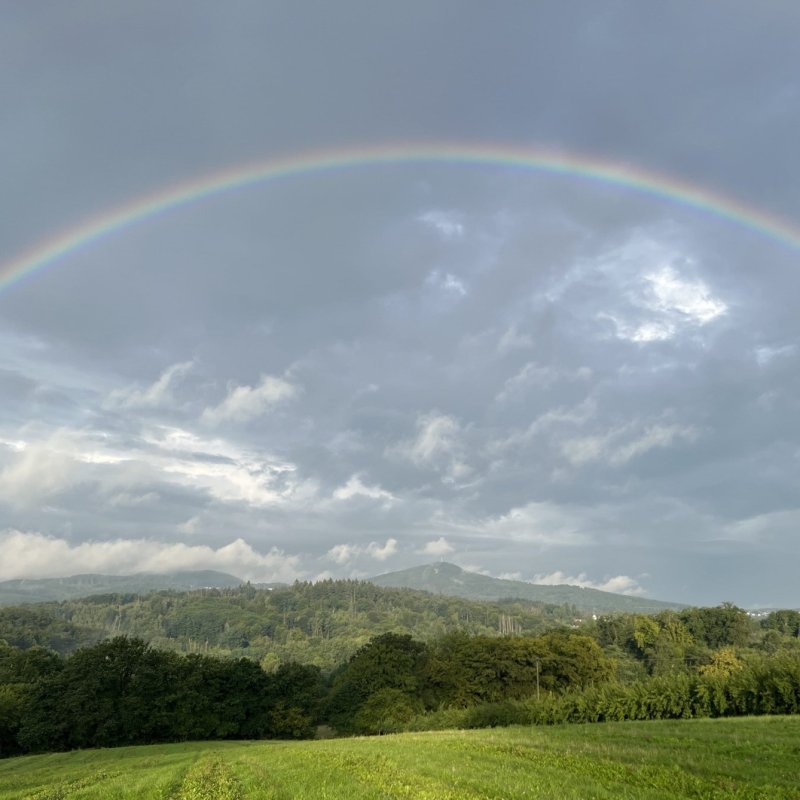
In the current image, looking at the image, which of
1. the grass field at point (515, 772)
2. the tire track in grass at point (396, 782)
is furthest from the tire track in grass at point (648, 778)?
the tire track in grass at point (396, 782)

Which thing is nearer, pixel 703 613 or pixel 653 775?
pixel 653 775

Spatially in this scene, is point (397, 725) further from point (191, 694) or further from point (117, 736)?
point (117, 736)

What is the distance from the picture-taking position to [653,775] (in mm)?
14688

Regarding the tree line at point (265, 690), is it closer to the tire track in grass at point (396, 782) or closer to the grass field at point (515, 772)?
the grass field at point (515, 772)

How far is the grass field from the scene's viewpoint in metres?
13.5

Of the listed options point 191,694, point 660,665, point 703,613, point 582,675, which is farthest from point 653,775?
point 703,613

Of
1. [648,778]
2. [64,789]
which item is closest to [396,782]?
[648,778]

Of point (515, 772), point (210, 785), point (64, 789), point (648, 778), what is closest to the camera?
point (648, 778)

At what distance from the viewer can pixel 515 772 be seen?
16.1 metres

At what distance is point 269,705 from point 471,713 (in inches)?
1740

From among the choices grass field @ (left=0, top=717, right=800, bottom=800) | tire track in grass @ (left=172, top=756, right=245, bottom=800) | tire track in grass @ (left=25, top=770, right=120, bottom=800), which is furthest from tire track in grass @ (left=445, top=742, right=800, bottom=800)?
tire track in grass @ (left=25, top=770, right=120, bottom=800)

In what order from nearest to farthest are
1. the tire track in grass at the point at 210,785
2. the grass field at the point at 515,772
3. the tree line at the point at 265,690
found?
the grass field at the point at 515,772 < the tire track in grass at the point at 210,785 < the tree line at the point at 265,690

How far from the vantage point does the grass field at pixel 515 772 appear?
44.3ft

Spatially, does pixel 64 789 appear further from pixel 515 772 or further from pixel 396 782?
pixel 515 772
